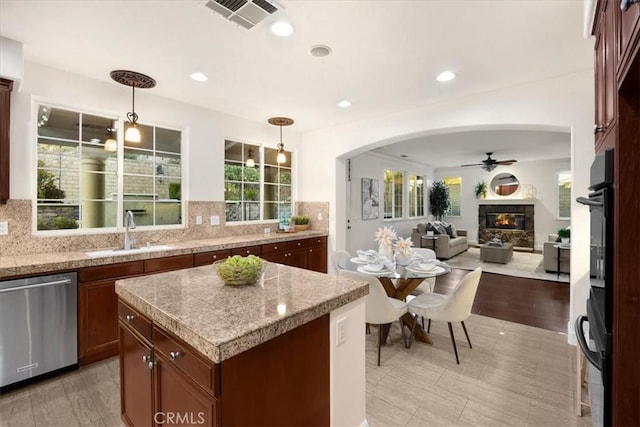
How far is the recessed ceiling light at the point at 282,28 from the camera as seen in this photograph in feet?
7.44

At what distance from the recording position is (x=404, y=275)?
9.58 ft

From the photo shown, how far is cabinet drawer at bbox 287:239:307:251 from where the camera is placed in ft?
15.1

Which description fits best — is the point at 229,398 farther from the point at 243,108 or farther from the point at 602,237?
the point at 243,108

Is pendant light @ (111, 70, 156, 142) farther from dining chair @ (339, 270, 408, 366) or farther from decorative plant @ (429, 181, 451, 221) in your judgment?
decorative plant @ (429, 181, 451, 221)

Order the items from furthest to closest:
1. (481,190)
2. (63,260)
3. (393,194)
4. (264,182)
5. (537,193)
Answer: (481,190) < (537,193) < (393,194) < (264,182) < (63,260)

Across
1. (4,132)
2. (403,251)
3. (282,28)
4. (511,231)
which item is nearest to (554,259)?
(511,231)

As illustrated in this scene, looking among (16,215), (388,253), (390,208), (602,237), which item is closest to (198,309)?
(602,237)

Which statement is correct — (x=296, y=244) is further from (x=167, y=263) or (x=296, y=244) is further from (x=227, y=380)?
(x=227, y=380)

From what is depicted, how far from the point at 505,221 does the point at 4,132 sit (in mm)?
11179

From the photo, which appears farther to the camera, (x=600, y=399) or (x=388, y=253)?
(x=388, y=253)

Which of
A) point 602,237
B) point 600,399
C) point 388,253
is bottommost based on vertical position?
point 600,399

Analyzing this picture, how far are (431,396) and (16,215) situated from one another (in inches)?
152

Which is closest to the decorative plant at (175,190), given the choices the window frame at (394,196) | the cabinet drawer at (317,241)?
the cabinet drawer at (317,241)

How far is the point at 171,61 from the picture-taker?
113 inches
